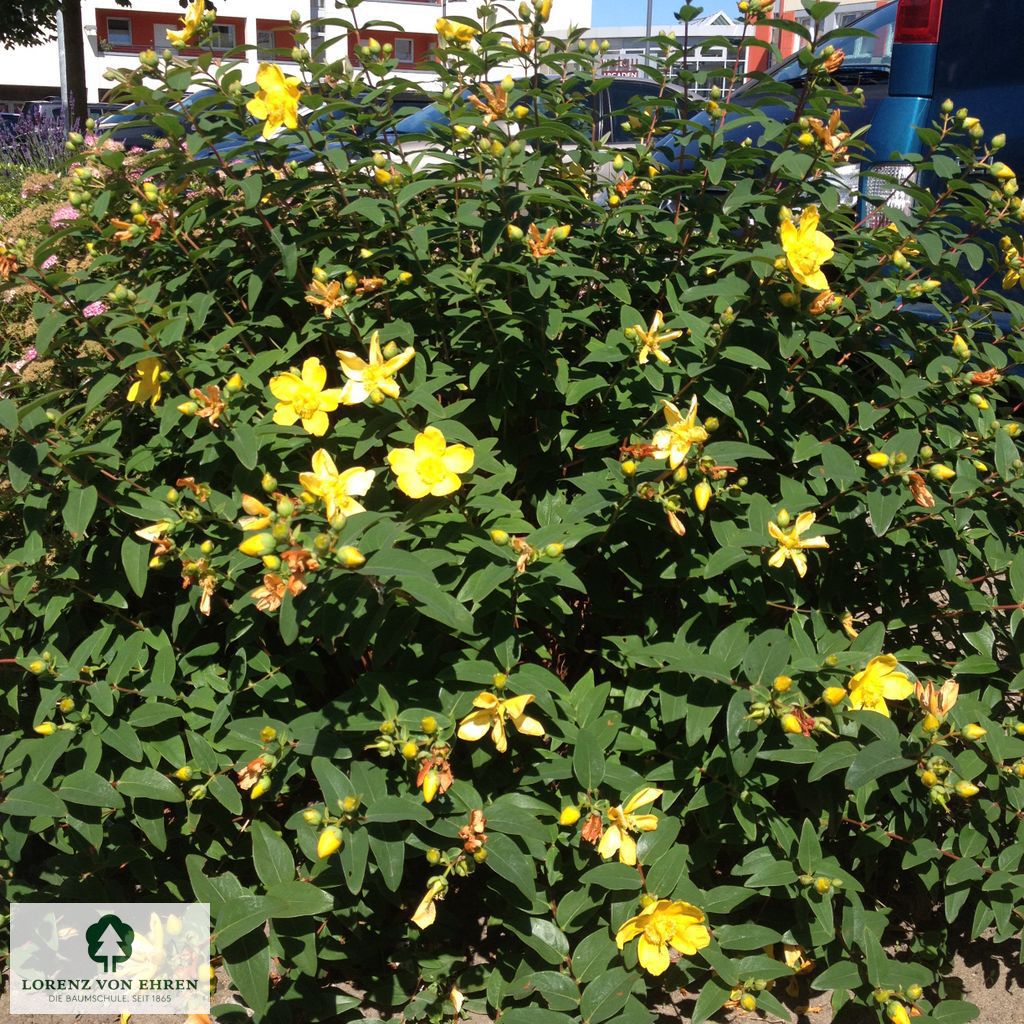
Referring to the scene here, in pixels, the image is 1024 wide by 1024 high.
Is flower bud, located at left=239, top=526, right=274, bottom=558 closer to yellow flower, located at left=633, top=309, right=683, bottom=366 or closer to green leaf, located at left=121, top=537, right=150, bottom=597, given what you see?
green leaf, located at left=121, top=537, right=150, bottom=597

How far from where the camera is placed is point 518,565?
153cm

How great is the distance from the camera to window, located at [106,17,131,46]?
31.5 m

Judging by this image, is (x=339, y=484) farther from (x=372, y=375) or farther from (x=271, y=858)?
(x=271, y=858)

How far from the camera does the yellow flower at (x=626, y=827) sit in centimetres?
151

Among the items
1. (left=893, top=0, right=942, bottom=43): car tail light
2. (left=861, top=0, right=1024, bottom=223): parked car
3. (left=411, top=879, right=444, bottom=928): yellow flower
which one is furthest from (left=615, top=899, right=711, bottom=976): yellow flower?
(left=893, top=0, right=942, bottom=43): car tail light

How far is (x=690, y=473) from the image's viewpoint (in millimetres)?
1633

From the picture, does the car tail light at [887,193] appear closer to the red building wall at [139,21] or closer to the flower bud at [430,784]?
the flower bud at [430,784]

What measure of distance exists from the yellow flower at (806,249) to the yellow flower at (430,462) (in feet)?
2.19

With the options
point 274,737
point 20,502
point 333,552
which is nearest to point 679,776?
point 274,737

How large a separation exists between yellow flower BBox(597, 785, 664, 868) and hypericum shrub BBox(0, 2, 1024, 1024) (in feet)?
0.04

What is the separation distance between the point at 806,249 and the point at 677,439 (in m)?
0.45

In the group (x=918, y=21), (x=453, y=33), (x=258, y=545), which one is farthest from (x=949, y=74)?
(x=258, y=545)

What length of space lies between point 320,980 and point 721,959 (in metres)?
0.79

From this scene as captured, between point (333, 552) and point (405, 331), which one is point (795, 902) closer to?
point (333, 552)
